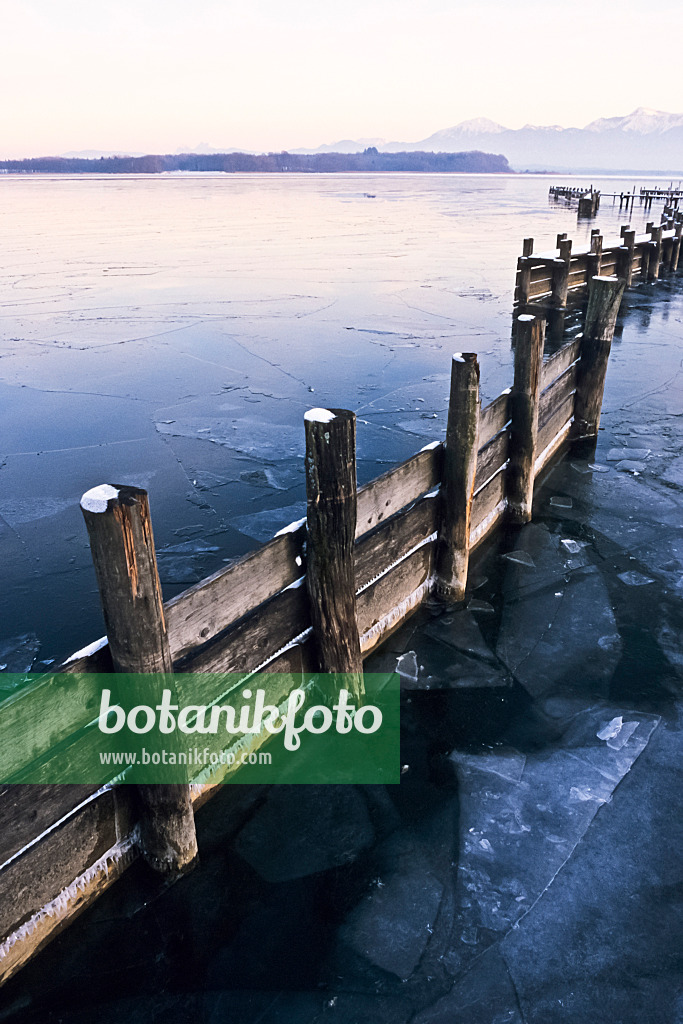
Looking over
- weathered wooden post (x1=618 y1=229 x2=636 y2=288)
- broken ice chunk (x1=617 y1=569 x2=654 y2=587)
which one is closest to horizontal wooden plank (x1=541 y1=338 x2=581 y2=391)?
broken ice chunk (x1=617 y1=569 x2=654 y2=587)

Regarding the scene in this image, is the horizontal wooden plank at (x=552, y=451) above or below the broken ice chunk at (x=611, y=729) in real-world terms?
above

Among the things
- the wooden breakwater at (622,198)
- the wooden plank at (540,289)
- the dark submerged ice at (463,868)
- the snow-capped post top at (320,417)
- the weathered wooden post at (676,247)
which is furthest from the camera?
the wooden breakwater at (622,198)

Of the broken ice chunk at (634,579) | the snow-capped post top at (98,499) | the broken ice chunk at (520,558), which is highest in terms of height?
the snow-capped post top at (98,499)

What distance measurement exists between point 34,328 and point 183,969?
1476 cm

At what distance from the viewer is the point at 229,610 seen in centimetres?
346

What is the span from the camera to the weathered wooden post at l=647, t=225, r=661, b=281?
835 inches

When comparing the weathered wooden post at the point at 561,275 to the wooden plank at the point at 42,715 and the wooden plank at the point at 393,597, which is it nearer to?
the wooden plank at the point at 393,597

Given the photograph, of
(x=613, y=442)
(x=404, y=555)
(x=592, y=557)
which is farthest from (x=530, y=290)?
(x=404, y=555)

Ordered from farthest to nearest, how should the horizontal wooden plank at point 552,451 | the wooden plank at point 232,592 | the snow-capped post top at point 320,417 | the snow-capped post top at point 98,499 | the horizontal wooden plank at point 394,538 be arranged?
the horizontal wooden plank at point 552,451, the horizontal wooden plank at point 394,538, the snow-capped post top at point 320,417, the wooden plank at point 232,592, the snow-capped post top at point 98,499

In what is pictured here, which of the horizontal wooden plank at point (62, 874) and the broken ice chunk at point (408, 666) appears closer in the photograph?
the horizontal wooden plank at point (62, 874)

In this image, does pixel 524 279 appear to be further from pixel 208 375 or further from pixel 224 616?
pixel 224 616

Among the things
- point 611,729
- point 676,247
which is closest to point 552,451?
point 611,729

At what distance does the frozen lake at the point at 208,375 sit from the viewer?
6.50 meters

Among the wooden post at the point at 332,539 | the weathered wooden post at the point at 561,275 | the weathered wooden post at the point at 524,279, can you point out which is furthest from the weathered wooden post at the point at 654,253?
the wooden post at the point at 332,539
